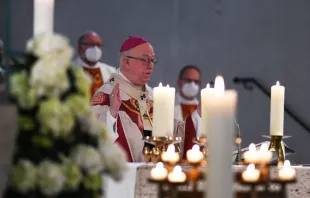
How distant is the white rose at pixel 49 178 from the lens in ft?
4.72

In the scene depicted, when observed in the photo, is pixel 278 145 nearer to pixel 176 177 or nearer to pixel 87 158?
pixel 176 177

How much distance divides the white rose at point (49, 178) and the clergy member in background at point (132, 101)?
9.12 feet

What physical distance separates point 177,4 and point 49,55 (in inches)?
318

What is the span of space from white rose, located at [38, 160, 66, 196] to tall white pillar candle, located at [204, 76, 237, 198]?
26 cm

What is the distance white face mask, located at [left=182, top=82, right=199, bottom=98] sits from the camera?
28.8 feet

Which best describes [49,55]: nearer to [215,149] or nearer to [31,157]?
[31,157]

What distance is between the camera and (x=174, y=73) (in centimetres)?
949

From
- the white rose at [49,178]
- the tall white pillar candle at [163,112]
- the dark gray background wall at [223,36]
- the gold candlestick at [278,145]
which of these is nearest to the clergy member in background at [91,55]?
the dark gray background wall at [223,36]

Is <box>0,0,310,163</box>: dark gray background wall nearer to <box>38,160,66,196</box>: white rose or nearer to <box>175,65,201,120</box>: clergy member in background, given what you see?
<box>175,65,201,120</box>: clergy member in background

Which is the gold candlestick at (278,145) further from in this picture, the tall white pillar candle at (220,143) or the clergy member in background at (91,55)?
the clergy member in background at (91,55)

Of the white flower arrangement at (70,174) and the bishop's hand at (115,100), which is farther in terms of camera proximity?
the bishop's hand at (115,100)

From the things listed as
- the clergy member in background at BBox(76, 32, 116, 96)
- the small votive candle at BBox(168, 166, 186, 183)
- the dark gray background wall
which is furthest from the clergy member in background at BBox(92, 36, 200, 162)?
the dark gray background wall

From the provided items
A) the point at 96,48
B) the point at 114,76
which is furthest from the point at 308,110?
the point at 114,76

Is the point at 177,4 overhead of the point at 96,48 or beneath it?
overhead
